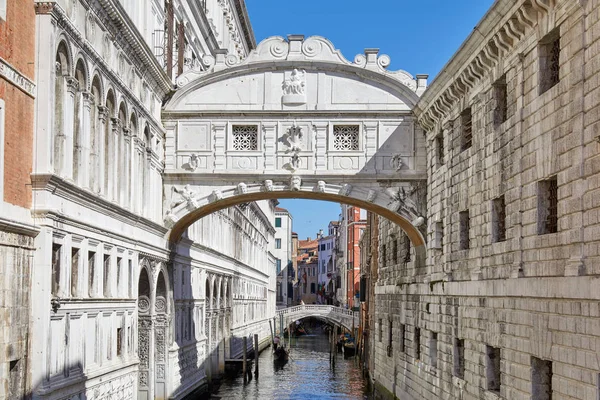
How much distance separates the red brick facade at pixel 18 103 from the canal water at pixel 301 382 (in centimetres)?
1709

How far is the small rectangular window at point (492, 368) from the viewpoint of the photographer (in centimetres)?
1540

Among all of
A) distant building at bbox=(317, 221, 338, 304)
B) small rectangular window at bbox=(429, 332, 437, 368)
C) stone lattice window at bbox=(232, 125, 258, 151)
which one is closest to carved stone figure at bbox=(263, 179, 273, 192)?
stone lattice window at bbox=(232, 125, 258, 151)

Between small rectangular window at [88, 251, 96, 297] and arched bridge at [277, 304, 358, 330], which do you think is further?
arched bridge at [277, 304, 358, 330]

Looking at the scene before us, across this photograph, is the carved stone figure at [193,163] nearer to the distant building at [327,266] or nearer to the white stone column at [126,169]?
the white stone column at [126,169]

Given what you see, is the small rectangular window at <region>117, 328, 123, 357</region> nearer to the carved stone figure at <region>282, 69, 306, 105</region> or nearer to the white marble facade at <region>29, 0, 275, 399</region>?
the white marble facade at <region>29, 0, 275, 399</region>

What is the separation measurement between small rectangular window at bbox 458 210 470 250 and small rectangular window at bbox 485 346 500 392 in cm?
280

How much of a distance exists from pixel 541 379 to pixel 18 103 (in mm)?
7961

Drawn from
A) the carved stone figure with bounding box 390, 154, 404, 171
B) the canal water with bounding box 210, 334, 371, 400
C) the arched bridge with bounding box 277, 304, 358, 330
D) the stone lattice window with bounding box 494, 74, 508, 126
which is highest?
the stone lattice window with bounding box 494, 74, 508, 126

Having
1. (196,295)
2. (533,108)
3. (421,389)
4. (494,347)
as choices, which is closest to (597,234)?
(533,108)

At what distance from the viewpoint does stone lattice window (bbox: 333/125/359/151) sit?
71.8ft

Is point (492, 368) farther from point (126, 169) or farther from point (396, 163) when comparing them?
point (126, 169)

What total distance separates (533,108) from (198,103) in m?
10.3

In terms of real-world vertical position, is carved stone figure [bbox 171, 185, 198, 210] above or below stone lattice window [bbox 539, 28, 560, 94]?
below

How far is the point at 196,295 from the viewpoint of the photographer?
28.0m
